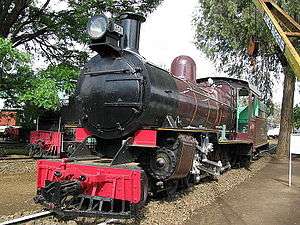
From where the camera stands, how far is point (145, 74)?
6934 mm

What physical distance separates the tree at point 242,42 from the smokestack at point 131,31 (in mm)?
10053

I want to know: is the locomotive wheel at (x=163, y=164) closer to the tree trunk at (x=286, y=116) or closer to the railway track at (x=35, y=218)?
the railway track at (x=35, y=218)

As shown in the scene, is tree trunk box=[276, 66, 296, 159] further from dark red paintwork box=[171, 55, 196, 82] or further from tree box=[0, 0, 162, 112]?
dark red paintwork box=[171, 55, 196, 82]

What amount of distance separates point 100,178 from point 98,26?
9.21 ft

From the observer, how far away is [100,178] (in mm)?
6203

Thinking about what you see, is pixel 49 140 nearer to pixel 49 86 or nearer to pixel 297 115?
pixel 49 86

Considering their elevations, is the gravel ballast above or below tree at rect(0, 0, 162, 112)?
below

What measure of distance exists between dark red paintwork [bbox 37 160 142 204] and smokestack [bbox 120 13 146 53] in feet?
8.27

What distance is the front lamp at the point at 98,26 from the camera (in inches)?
273

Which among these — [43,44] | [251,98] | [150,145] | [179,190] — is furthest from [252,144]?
[43,44]

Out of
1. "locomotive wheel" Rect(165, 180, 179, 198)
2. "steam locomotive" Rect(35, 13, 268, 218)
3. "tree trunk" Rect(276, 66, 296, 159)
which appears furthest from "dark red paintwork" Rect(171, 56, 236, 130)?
"tree trunk" Rect(276, 66, 296, 159)

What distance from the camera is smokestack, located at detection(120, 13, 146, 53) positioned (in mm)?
7406

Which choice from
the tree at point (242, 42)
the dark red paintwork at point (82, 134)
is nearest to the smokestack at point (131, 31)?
the dark red paintwork at point (82, 134)

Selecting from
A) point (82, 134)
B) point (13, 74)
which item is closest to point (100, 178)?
point (82, 134)
